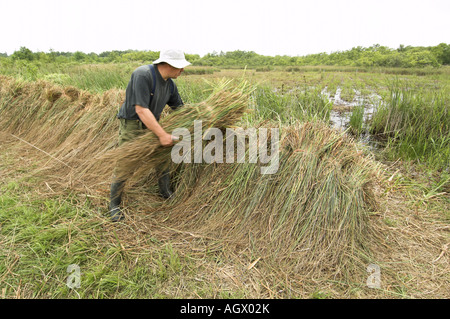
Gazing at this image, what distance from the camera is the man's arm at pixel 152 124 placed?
1891mm

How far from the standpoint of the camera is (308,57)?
68.9 ft

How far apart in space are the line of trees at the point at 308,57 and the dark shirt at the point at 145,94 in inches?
375

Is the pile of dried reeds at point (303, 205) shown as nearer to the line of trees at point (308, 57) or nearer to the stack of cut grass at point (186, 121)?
the stack of cut grass at point (186, 121)

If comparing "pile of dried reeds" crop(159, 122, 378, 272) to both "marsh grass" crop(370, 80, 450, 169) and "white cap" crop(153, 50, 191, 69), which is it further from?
"marsh grass" crop(370, 80, 450, 169)

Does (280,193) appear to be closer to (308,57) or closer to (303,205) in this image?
(303,205)

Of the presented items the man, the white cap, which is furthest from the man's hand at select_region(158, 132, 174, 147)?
the white cap

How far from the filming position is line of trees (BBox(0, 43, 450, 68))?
38.7 ft

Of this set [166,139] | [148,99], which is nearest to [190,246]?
[166,139]

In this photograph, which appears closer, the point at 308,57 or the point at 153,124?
the point at 153,124

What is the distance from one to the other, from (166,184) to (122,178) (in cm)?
46

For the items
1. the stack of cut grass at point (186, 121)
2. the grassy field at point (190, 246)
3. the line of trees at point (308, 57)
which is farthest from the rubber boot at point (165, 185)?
the line of trees at point (308, 57)

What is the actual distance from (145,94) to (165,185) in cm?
95

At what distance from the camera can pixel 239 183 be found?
215cm
